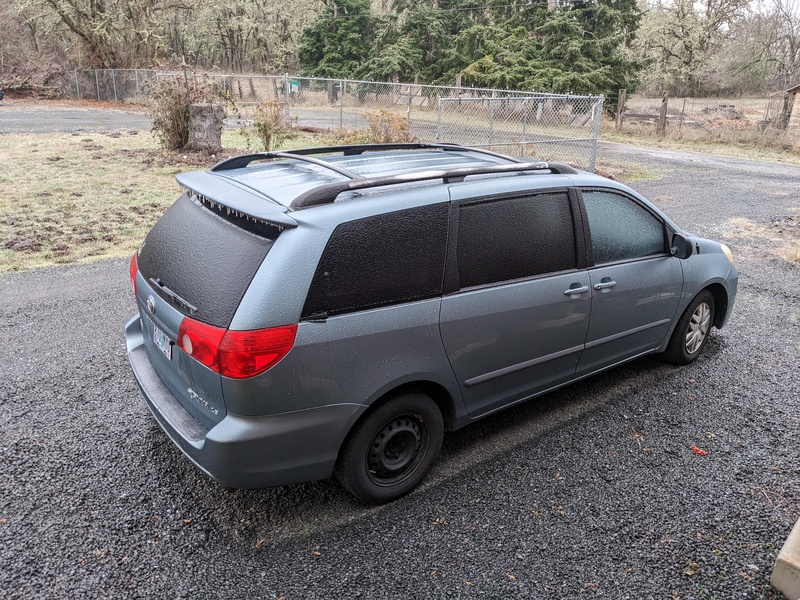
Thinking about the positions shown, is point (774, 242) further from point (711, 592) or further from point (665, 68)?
point (665, 68)

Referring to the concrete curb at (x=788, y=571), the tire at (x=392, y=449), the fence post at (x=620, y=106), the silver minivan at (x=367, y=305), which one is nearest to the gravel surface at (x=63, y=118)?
the silver minivan at (x=367, y=305)

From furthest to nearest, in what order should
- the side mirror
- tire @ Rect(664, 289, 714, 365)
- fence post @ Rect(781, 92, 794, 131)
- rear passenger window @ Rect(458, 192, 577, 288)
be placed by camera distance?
fence post @ Rect(781, 92, 794, 131) → tire @ Rect(664, 289, 714, 365) → the side mirror → rear passenger window @ Rect(458, 192, 577, 288)

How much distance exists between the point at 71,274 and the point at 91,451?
12.1ft

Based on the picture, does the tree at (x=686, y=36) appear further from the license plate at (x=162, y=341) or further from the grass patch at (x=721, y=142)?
the license plate at (x=162, y=341)

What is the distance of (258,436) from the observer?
8.80 feet

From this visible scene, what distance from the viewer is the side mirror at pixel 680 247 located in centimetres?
434

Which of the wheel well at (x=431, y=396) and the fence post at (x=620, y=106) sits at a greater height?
the fence post at (x=620, y=106)

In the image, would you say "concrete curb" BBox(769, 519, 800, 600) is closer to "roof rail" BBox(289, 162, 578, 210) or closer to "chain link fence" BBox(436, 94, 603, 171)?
"roof rail" BBox(289, 162, 578, 210)

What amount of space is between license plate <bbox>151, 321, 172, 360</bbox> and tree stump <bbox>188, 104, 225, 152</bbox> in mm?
11498

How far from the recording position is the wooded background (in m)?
30.1

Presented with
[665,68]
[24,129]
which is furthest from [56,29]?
[665,68]

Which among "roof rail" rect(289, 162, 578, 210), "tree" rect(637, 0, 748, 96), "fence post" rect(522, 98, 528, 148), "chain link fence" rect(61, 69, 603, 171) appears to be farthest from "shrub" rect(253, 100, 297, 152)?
"tree" rect(637, 0, 748, 96)

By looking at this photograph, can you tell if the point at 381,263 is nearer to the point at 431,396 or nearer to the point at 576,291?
the point at 431,396

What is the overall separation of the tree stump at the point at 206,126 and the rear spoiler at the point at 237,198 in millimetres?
11046
